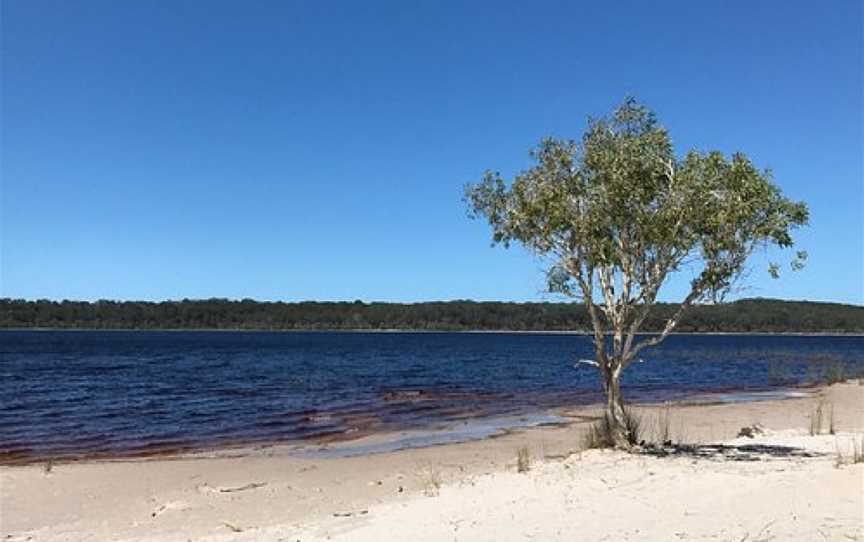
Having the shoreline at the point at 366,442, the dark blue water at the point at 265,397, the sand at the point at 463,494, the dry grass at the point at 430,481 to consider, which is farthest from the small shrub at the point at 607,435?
the dark blue water at the point at 265,397

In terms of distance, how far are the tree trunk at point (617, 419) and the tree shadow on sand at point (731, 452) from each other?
380 millimetres

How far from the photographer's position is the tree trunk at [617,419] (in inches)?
590

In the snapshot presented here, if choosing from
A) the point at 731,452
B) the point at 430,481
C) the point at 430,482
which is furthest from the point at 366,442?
the point at 731,452

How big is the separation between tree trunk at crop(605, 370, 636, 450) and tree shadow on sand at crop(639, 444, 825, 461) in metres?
0.38

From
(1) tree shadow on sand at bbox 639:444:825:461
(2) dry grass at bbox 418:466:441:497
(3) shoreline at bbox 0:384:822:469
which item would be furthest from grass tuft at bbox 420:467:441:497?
(1) tree shadow on sand at bbox 639:444:825:461

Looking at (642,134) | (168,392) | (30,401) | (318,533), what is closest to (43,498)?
(318,533)

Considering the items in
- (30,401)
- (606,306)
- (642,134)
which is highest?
(642,134)

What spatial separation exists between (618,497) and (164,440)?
16.6 m

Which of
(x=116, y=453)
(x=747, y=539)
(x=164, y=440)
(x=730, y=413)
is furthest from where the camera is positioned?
(x=730, y=413)

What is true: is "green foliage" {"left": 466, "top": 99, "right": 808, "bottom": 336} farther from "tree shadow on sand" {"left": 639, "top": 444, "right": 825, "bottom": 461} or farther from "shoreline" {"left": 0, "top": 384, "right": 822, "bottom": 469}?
"shoreline" {"left": 0, "top": 384, "right": 822, "bottom": 469}

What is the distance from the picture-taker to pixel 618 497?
1067 cm

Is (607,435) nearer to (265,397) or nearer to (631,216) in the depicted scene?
(631,216)

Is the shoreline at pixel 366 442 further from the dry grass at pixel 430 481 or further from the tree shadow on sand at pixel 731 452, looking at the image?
the tree shadow on sand at pixel 731 452

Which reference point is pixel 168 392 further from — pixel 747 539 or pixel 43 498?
pixel 747 539
